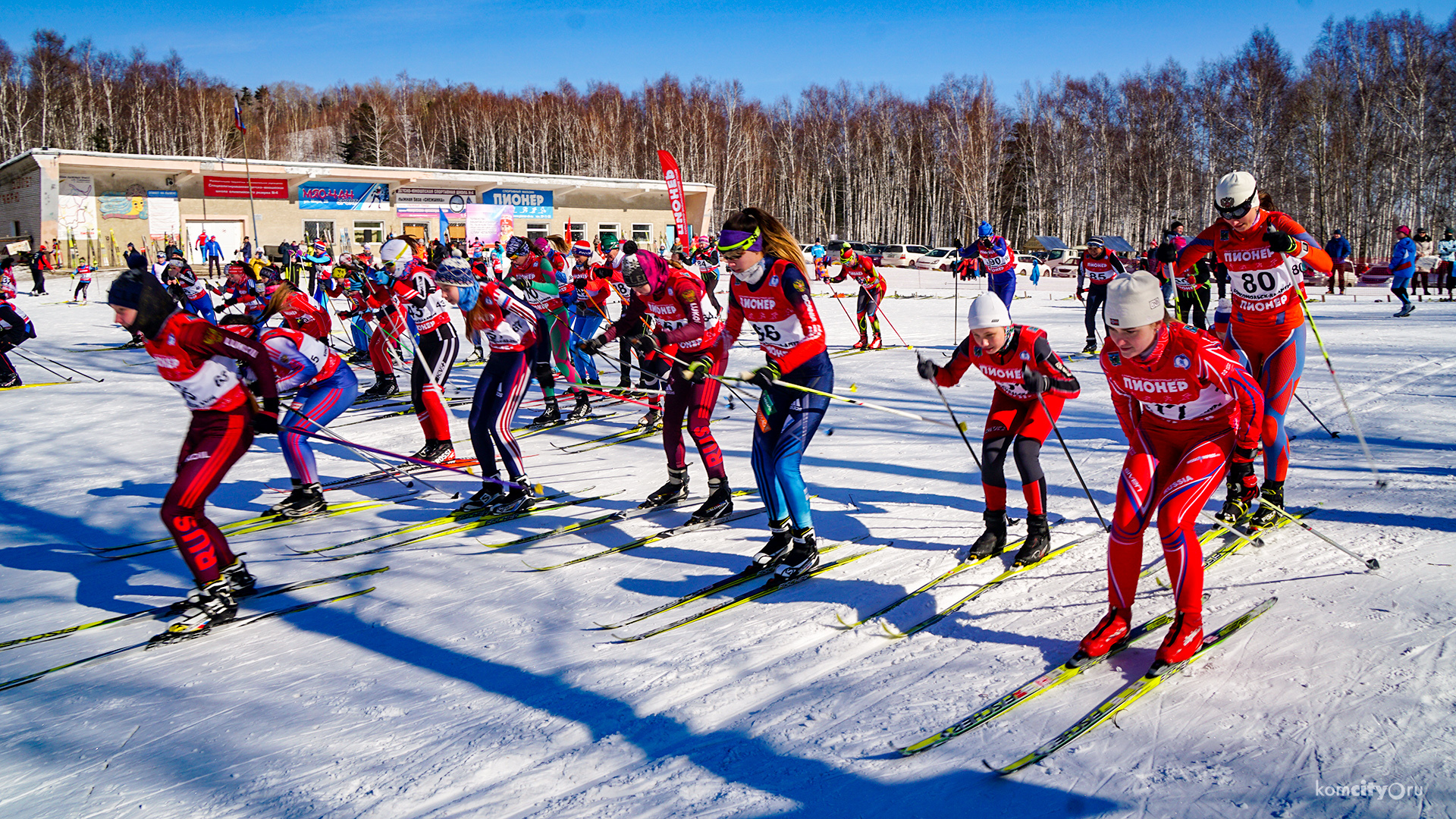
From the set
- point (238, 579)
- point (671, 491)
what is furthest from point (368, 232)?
point (238, 579)

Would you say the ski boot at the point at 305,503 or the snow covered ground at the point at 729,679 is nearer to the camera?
the snow covered ground at the point at 729,679

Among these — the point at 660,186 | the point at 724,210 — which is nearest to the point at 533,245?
the point at 660,186

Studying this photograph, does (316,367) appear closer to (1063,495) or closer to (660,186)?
(1063,495)

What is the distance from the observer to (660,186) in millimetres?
44969

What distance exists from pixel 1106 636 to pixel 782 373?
6.87 feet

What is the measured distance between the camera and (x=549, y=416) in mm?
9852

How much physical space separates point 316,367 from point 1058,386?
5.44 meters

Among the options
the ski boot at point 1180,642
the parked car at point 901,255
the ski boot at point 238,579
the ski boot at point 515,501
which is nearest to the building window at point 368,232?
the parked car at point 901,255

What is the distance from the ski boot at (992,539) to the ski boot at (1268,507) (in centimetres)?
146

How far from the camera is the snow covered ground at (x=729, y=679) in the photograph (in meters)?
2.77

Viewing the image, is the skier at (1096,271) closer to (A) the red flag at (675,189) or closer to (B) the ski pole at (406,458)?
(B) the ski pole at (406,458)

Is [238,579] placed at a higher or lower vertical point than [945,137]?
lower

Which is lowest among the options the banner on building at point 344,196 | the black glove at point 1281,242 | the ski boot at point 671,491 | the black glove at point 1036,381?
the ski boot at point 671,491

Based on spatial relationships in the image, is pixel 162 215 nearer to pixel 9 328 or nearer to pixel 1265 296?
pixel 9 328
